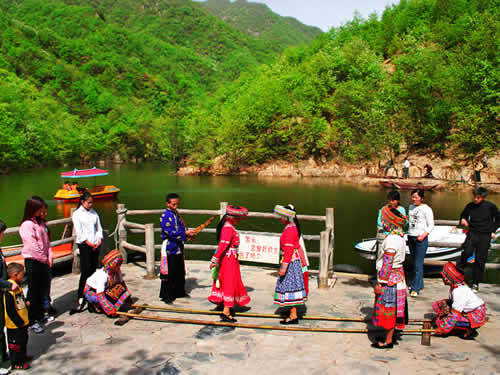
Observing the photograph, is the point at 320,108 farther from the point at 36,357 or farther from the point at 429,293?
the point at 36,357

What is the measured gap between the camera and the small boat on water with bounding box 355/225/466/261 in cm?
1034

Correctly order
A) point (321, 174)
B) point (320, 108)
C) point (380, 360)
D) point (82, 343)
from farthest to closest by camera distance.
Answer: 1. point (320, 108)
2. point (321, 174)
3. point (82, 343)
4. point (380, 360)

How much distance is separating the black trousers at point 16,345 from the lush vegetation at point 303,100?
131 ft

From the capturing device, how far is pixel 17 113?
57406 millimetres

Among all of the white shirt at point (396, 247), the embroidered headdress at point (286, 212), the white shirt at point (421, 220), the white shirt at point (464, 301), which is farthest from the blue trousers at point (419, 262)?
the embroidered headdress at point (286, 212)

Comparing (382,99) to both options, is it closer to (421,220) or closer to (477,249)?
(477,249)

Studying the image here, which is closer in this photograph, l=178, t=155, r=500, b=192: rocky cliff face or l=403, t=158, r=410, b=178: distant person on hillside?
l=178, t=155, r=500, b=192: rocky cliff face

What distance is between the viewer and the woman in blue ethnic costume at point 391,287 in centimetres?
475

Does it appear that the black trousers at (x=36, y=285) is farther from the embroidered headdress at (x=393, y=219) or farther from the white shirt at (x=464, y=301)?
the white shirt at (x=464, y=301)

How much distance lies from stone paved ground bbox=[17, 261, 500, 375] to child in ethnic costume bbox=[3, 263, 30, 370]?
21 centimetres

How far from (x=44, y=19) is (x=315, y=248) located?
536ft

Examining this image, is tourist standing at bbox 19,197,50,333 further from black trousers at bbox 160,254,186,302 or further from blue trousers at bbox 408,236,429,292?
blue trousers at bbox 408,236,429,292

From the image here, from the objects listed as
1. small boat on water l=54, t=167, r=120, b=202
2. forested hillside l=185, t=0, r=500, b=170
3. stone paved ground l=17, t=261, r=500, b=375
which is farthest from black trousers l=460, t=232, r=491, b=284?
forested hillside l=185, t=0, r=500, b=170

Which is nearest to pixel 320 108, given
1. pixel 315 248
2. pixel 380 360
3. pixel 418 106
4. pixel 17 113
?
pixel 418 106
